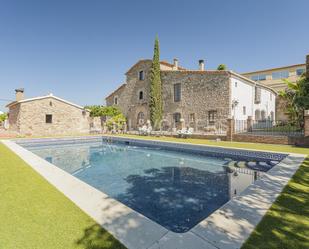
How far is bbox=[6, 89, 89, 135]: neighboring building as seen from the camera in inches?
774

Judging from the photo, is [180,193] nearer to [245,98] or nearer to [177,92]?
[177,92]

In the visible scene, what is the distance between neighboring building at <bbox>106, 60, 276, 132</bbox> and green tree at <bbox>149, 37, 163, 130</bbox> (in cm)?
58

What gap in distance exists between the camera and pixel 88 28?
69.3ft

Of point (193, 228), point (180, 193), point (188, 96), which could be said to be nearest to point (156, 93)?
point (188, 96)

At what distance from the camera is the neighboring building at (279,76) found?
28641mm

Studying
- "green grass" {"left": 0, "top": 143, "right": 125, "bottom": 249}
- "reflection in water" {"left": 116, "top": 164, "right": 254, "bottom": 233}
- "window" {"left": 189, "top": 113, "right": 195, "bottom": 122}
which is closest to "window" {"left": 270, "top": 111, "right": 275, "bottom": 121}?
"window" {"left": 189, "top": 113, "right": 195, "bottom": 122}

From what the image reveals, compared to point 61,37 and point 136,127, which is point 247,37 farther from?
point 61,37

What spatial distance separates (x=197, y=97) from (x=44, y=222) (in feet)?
62.1

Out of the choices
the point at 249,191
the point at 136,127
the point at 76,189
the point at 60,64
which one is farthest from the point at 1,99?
the point at 249,191

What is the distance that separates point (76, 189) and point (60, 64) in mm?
33559

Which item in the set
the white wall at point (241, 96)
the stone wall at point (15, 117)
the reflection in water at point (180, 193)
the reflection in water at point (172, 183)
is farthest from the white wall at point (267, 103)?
the stone wall at point (15, 117)

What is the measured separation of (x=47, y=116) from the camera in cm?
2116

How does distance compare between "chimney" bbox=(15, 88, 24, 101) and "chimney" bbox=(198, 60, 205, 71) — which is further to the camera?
"chimney" bbox=(198, 60, 205, 71)

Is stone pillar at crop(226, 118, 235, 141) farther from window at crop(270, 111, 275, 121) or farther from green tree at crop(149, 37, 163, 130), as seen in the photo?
window at crop(270, 111, 275, 121)
